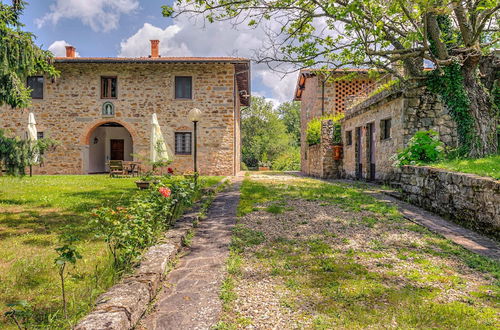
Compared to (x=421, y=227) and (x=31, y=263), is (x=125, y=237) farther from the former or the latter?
(x=421, y=227)

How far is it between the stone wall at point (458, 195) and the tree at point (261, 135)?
23.9 m

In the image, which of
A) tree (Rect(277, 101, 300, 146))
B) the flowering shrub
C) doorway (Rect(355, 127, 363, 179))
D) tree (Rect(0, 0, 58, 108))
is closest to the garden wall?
doorway (Rect(355, 127, 363, 179))

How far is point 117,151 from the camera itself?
64.3ft

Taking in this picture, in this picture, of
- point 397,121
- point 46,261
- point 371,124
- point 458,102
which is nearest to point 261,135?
point 371,124

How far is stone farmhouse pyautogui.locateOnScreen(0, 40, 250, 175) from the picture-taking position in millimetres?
14938

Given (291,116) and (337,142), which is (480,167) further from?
(291,116)

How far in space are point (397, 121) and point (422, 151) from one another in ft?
5.53

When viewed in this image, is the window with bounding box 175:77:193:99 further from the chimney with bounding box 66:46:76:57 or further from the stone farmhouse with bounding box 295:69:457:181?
the stone farmhouse with bounding box 295:69:457:181

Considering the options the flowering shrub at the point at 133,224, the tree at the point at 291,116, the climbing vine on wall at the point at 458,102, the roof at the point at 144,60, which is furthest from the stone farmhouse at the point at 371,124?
the tree at the point at 291,116

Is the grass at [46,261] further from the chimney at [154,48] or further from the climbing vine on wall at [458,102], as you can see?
the chimney at [154,48]

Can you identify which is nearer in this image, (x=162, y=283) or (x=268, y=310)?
(x=268, y=310)

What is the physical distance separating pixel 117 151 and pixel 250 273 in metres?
18.7

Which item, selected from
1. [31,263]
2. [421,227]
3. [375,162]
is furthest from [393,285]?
[375,162]

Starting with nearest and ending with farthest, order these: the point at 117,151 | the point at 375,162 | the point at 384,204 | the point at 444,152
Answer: the point at 384,204
the point at 444,152
the point at 375,162
the point at 117,151
